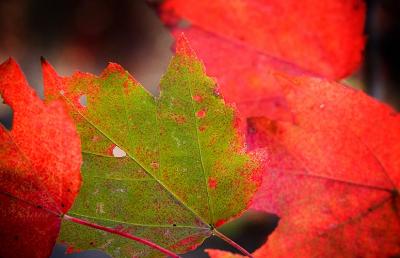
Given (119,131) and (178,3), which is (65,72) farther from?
(119,131)

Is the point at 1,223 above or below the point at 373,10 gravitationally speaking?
below

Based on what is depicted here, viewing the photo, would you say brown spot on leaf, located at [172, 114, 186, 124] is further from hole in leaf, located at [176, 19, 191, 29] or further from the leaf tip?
hole in leaf, located at [176, 19, 191, 29]

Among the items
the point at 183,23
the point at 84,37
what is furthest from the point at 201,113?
the point at 84,37

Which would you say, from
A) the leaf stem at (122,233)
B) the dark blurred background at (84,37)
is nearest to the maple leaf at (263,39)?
the leaf stem at (122,233)

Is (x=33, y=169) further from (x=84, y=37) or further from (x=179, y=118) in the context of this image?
(x=84, y=37)

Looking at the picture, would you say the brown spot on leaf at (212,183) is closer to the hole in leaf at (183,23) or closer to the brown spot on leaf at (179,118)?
the brown spot on leaf at (179,118)

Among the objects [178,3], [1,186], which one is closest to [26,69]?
[178,3]
